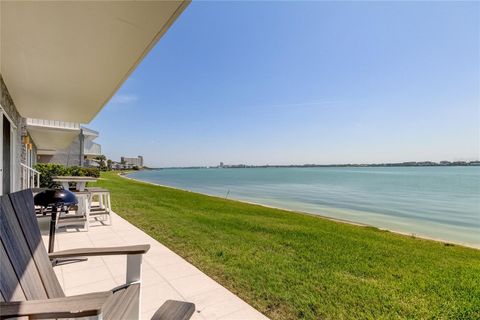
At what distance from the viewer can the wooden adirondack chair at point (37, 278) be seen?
1104 mm

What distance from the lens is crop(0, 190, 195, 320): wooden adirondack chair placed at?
3.62 feet

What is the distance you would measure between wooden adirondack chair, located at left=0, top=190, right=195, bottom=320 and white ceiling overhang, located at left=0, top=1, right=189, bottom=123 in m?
1.58

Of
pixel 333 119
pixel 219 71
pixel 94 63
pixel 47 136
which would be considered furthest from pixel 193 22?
pixel 333 119

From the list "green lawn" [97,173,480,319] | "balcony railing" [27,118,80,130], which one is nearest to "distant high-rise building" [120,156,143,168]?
"balcony railing" [27,118,80,130]

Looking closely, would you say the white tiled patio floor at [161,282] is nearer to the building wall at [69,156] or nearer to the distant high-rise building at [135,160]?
the building wall at [69,156]

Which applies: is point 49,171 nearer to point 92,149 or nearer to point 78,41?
point 92,149

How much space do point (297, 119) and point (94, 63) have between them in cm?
2242

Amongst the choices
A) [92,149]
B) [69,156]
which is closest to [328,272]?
[92,149]

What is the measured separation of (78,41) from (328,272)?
4214mm

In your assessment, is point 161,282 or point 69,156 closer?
point 161,282

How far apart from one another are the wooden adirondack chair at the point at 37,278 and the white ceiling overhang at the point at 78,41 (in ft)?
5.20

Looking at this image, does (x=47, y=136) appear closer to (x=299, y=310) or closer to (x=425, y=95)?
(x=299, y=310)

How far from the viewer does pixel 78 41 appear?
269 centimetres

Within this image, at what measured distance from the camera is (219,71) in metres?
15.6
